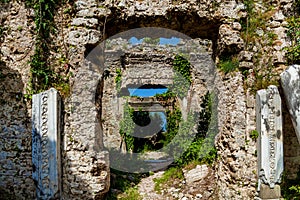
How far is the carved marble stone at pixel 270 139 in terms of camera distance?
13.6 feet

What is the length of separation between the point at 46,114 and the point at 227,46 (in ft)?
9.95

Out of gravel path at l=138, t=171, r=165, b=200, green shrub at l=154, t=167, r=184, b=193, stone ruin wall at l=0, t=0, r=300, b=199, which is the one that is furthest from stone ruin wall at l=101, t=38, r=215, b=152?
stone ruin wall at l=0, t=0, r=300, b=199

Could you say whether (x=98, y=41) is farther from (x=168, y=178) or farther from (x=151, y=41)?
(x=151, y=41)

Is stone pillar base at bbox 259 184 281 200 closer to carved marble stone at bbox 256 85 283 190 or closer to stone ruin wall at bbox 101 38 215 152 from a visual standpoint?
carved marble stone at bbox 256 85 283 190

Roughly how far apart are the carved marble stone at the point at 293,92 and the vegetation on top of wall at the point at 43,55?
325cm

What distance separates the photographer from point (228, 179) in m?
4.75

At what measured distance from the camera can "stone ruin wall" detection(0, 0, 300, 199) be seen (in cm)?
434

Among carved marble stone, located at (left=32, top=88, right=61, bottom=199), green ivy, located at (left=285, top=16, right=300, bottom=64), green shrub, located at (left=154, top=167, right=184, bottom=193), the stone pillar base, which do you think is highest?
green ivy, located at (left=285, top=16, right=300, bottom=64)

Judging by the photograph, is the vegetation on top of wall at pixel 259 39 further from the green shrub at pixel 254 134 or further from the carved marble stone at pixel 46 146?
the carved marble stone at pixel 46 146

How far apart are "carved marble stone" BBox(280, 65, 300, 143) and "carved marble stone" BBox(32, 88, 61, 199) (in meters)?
3.32

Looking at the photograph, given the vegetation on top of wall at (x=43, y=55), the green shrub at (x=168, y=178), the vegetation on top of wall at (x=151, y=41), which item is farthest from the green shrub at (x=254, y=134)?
the vegetation on top of wall at (x=151, y=41)

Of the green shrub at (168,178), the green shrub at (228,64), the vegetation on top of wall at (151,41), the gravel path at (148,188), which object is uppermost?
the vegetation on top of wall at (151,41)

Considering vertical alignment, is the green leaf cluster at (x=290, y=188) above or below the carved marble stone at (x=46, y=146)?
below

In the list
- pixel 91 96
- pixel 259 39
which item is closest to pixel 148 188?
pixel 91 96
